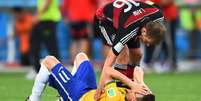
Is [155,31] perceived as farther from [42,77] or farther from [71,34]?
[71,34]

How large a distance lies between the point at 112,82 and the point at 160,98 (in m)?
3.04

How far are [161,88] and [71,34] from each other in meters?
5.71

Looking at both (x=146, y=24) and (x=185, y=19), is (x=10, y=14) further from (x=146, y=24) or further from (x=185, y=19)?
(x=146, y=24)

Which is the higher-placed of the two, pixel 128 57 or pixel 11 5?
pixel 11 5

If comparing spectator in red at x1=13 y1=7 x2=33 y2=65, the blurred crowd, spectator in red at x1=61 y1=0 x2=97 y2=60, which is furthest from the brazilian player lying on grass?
spectator in red at x1=13 y1=7 x2=33 y2=65

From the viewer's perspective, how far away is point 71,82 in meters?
8.95

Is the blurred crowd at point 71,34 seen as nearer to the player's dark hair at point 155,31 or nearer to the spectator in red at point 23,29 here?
the spectator in red at point 23,29

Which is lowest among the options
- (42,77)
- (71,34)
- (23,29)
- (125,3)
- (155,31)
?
(42,77)

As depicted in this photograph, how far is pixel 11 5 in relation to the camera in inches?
967

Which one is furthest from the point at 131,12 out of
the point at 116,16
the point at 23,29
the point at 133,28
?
the point at 23,29

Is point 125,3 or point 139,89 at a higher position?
point 125,3

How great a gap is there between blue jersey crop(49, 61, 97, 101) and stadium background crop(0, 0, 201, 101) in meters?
2.42

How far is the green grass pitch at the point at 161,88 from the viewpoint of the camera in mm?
11984

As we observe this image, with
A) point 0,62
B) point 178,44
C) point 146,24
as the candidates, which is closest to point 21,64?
point 0,62
